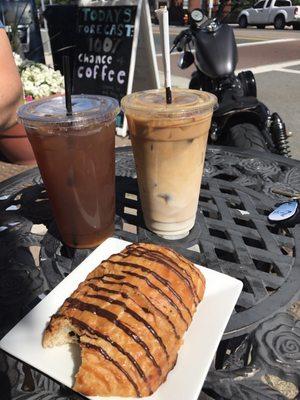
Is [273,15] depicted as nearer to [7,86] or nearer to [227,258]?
[7,86]

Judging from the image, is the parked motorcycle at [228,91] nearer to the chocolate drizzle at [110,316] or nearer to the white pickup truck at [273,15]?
the chocolate drizzle at [110,316]

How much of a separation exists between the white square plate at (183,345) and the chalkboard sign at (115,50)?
3901 millimetres

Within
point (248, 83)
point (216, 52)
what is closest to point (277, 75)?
point (248, 83)

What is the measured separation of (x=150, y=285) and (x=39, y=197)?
101 centimetres

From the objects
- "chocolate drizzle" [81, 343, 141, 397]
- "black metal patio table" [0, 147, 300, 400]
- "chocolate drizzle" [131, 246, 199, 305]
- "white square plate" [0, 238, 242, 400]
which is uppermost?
"chocolate drizzle" [131, 246, 199, 305]

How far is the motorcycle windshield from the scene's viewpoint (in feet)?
10.9

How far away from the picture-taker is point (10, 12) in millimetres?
5410

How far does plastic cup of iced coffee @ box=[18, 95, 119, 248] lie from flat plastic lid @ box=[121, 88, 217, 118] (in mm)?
74

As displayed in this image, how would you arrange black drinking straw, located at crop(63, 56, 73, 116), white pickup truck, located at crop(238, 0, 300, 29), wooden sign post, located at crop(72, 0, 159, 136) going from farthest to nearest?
white pickup truck, located at crop(238, 0, 300, 29)
wooden sign post, located at crop(72, 0, 159, 136)
black drinking straw, located at crop(63, 56, 73, 116)

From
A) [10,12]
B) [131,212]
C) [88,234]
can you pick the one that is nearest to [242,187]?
[131,212]

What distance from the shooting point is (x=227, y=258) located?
140 cm

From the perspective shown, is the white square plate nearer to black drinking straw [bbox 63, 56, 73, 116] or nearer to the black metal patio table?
the black metal patio table

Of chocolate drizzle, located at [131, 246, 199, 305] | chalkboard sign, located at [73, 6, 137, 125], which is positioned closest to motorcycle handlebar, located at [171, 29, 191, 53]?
chalkboard sign, located at [73, 6, 137, 125]

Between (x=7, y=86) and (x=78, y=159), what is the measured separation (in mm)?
749
